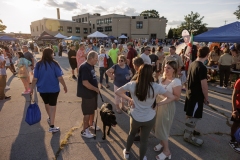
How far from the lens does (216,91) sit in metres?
7.07

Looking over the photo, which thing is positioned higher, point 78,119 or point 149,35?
point 149,35

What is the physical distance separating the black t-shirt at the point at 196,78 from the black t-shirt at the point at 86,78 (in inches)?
75.8

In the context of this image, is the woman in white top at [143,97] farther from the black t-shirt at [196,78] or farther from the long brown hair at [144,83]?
the black t-shirt at [196,78]

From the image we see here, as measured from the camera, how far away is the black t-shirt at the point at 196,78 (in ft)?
9.71

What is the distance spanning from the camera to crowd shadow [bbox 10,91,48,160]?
3.12 m

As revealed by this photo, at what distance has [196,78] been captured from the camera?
3.05m

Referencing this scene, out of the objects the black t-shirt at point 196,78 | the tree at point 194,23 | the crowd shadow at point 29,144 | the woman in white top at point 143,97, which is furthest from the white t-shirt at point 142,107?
the tree at point 194,23

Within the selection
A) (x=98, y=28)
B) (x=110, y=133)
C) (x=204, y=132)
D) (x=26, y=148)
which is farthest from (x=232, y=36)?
(x=98, y=28)

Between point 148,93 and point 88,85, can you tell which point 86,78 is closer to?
point 88,85

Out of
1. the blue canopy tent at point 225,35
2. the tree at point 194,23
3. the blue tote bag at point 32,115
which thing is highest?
the tree at point 194,23

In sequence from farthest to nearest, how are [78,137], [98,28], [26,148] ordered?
[98,28] < [78,137] < [26,148]

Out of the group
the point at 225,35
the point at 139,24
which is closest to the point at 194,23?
the point at 139,24

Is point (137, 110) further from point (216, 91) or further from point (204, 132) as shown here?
point (216, 91)

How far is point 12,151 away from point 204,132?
4204 mm
